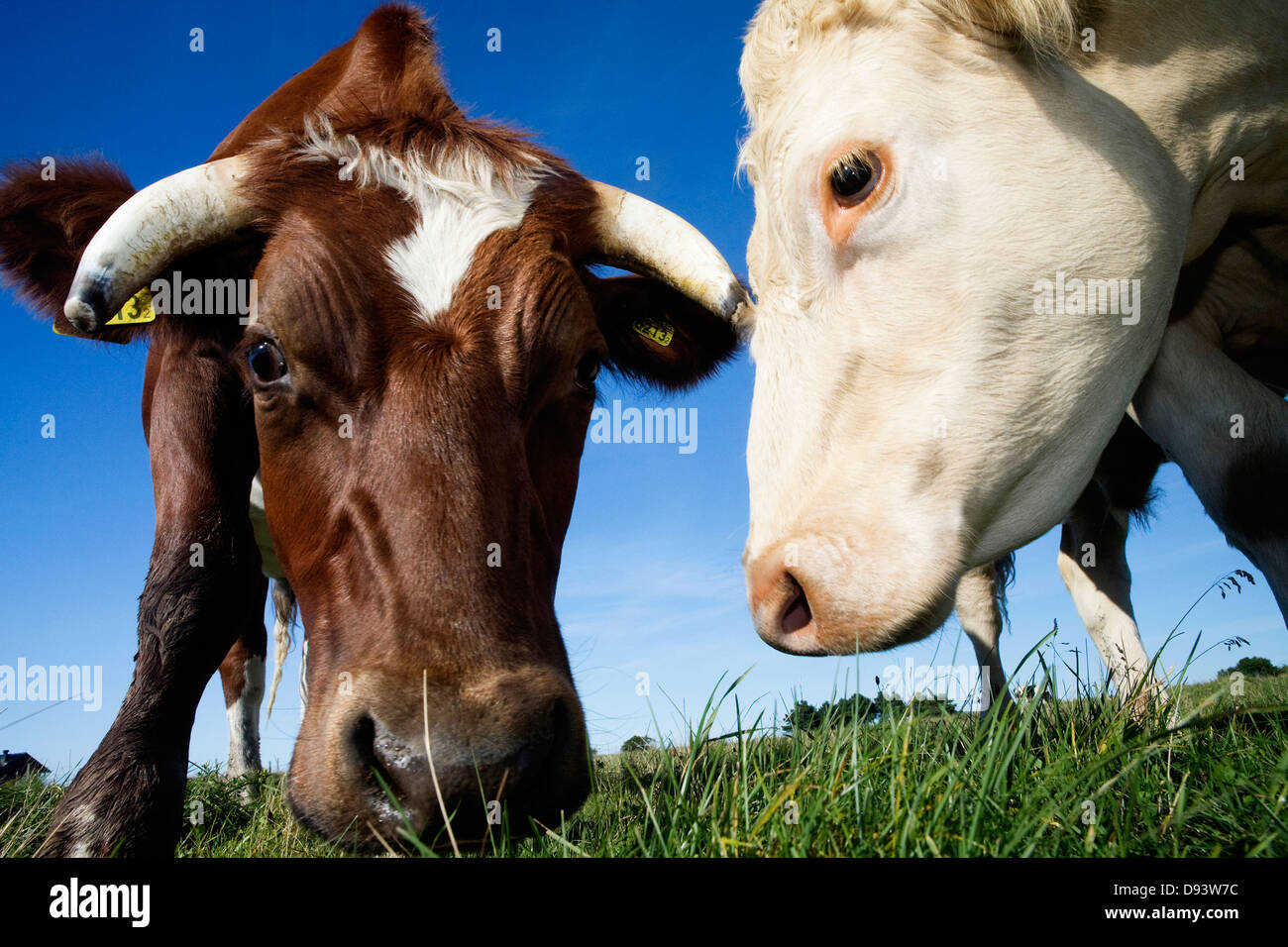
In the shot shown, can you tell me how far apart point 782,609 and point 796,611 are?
0.05 meters

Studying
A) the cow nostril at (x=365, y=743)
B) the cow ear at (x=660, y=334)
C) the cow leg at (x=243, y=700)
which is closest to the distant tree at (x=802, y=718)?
the cow nostril at (x=365, y=743)

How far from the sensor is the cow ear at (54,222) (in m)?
3.48

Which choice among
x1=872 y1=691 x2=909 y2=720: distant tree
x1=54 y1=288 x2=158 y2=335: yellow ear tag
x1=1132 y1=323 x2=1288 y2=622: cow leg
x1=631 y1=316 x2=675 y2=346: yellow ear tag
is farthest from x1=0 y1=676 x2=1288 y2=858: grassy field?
x1=54 y1=288 x2=158 y2=335: yellow ear tag

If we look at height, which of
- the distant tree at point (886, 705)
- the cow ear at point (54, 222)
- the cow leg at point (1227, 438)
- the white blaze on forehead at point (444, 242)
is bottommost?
the distant tree at point (886, 705)

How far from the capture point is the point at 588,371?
323 cm

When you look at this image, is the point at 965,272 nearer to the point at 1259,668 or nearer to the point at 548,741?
the point at 548,741

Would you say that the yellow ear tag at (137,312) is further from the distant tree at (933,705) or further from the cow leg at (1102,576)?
the cow leg at (1102,576)

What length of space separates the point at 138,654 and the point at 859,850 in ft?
8.90

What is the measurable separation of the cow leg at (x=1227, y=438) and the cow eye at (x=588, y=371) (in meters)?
2.10

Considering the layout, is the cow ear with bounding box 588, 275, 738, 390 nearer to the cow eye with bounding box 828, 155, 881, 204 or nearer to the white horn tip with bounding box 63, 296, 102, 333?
the cow eye with bounding box 828, 155, 881, 204

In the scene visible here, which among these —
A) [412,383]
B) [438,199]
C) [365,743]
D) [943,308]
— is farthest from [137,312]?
[943,308]
